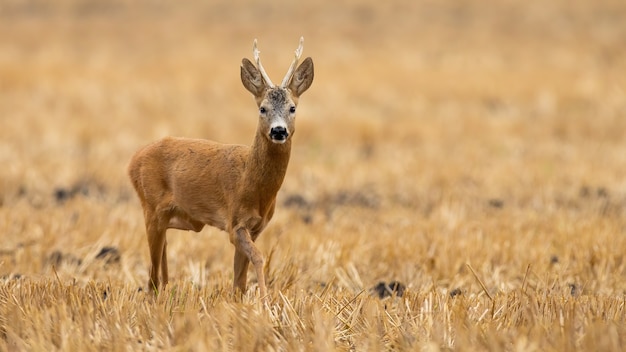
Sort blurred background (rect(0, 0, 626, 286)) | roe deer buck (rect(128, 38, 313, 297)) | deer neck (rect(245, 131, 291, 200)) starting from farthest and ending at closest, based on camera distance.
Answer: blurred background (rect(0, 0, 626, 286))
deer neck (rect(245, 131, 291, 200))
roe deer buck (rect(128, 38, 313, 297))

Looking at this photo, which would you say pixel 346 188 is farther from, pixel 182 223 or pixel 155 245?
pixel 155 245

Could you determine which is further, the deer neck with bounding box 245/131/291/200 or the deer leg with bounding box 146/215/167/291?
the deer leg with bounding box 146/215/167/291

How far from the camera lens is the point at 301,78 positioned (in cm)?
579

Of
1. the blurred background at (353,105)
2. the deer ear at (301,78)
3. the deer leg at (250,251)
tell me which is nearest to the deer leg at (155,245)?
the deer leg at (250,251)

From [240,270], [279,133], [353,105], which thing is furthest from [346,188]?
[353,105]

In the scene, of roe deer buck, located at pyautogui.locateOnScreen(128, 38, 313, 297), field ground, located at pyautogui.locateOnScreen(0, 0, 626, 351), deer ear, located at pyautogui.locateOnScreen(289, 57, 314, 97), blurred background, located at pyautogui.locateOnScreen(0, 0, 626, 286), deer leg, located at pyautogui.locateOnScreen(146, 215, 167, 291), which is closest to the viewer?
field ground, located at pyautogui.locateOnScreen(0, 0, 626, 351)

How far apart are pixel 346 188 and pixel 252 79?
6269mm

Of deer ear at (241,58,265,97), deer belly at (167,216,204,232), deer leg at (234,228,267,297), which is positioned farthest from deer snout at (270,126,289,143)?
deer belly at (167,216,204,232)

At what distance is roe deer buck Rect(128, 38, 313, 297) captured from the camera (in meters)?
5.50

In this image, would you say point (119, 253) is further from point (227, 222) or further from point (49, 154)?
point (49, 154)

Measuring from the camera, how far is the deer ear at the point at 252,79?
220 inches

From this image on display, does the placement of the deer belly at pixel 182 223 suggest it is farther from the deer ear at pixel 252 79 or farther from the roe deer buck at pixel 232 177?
the deer ear at pixel 252 79

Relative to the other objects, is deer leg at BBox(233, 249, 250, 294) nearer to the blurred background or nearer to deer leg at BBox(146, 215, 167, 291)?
deer leg at BBox(146, 215, 167, 291)

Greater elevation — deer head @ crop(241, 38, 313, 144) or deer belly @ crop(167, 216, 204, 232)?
deer head @ crop(241, 38, 313, 144)
